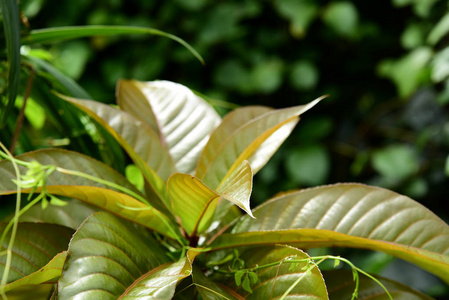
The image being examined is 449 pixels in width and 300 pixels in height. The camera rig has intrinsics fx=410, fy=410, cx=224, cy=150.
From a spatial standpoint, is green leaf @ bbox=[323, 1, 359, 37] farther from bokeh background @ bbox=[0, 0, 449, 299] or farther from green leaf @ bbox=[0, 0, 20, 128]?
green leaf @ bbox=[0, 0, 20, 128]

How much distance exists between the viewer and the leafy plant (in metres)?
0.36

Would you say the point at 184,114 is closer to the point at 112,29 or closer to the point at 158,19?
the point at 112,29

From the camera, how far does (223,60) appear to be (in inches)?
76.4

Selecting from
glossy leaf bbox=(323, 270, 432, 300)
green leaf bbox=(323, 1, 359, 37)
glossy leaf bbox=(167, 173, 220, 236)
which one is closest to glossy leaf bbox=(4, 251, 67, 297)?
glossy leaf bbox=(167, 173, 220, 236)

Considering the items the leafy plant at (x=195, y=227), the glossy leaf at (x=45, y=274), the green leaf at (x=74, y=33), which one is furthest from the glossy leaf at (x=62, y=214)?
the green leaf at (x=74, y=33)

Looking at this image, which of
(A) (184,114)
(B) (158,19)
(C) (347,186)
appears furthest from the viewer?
(B) (158,19)

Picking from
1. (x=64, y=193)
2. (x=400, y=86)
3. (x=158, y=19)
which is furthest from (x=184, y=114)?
(x=158, y=19)

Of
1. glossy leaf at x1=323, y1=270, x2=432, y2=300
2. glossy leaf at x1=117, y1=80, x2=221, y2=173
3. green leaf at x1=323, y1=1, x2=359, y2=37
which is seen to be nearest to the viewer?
glossy leaf at x1=323, y1=270, x2=432, y2=300

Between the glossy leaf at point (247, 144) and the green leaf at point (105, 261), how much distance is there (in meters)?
0.13

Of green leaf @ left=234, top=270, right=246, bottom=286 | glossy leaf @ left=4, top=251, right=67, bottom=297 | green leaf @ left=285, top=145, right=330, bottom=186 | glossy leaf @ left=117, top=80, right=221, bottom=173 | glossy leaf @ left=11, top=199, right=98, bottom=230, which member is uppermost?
glossy leaf @ left=117, top=80, right=221, bottom=173

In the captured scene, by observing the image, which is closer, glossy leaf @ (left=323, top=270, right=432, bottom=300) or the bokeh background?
glossy leaf @ (left=323, top=270, right=432, bottom=300)

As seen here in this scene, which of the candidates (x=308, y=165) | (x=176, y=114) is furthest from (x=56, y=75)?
(x=308, y=165)

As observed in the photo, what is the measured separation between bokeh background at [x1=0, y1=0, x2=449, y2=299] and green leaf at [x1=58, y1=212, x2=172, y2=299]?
138 cm

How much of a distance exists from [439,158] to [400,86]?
14.9 inches
